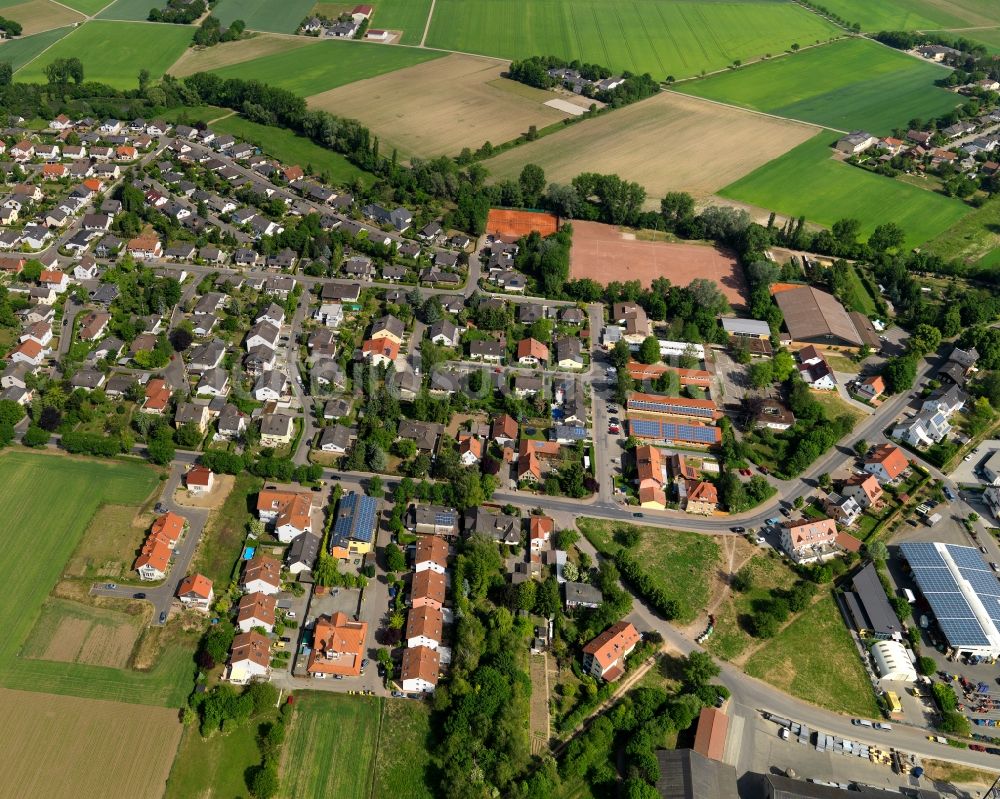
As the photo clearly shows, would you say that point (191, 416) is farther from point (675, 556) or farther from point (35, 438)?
point (675, 556)

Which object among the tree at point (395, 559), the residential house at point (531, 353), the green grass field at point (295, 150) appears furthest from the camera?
the green grass field at point (295, 150)

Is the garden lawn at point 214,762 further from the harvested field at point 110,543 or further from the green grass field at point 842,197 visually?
the green grass field at point 842,197

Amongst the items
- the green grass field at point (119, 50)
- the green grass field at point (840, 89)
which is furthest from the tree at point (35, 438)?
the green grass field at point (840, 89)

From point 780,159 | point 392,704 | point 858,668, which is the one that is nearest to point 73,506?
point 392,704

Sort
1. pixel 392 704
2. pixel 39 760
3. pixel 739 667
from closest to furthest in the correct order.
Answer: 1. pixel 39 760
2. pixel 392 704
3. pixel 739 667

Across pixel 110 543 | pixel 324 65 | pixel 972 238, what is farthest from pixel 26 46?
pixel 972 238

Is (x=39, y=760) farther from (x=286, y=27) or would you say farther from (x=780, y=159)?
(x=286, y=27)
